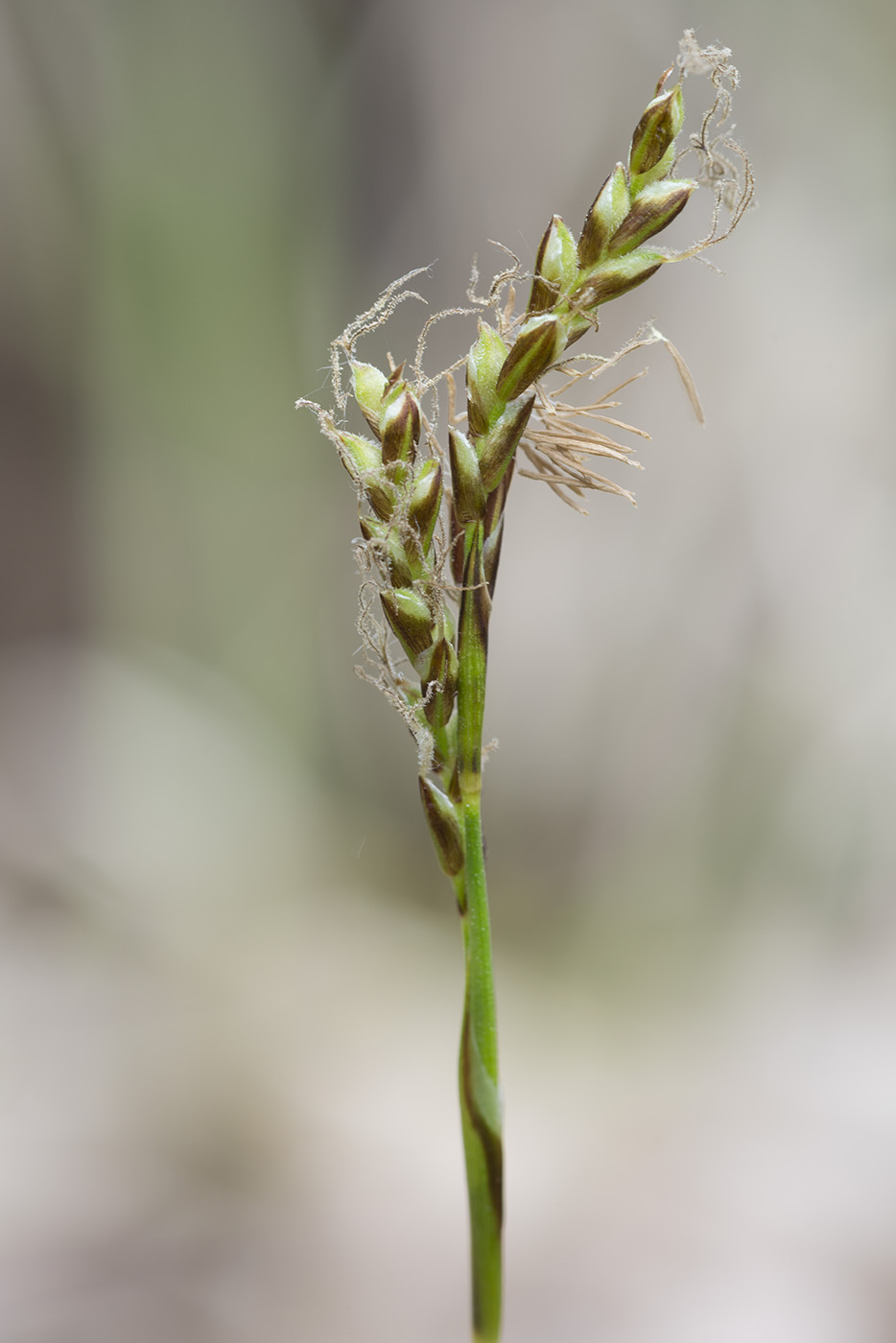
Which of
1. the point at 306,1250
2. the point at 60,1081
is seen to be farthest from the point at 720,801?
the point at 60,1081

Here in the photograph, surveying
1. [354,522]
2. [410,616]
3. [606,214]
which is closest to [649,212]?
[606,214]

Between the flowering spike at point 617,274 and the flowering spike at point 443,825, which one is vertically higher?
the flowering spike at point 617,274

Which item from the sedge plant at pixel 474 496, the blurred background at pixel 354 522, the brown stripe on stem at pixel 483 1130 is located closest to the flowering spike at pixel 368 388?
the sedge plant at pixel 474 496

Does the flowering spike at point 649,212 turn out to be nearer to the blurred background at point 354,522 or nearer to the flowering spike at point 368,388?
the flowering spike at point 368,388

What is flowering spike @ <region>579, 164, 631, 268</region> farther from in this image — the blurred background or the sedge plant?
the blurred background

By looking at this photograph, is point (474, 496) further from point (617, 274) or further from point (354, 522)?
point (354, 522)

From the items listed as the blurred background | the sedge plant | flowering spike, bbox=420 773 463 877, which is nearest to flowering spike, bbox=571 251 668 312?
the sedge plant

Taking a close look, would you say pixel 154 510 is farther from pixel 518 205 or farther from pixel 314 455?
pixel 518 205

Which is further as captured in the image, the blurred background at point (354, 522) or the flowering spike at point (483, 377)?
the blurred background at point (354, 522)
